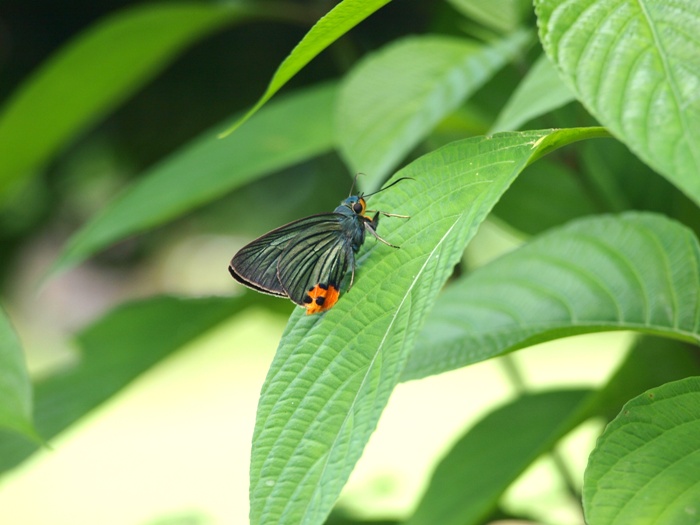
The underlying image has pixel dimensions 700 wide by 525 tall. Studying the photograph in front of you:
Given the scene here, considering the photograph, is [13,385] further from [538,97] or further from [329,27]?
[538,97]

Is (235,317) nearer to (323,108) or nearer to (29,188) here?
(323,108)

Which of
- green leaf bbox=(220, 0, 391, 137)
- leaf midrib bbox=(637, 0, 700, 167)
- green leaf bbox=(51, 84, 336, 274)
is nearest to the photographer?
leaf midrib bbox=(637, 0, 700, 167)

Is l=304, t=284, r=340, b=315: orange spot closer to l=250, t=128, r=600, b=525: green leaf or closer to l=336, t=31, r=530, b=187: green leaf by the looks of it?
l=250, t=128, r=600, b=525: green leaf

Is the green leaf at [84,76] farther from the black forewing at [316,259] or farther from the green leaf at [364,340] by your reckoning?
the green leaf at [364,340]

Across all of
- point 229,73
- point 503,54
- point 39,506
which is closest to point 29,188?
point 229,73

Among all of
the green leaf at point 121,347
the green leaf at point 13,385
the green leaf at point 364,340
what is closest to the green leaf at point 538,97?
the green leaf at point 364,340

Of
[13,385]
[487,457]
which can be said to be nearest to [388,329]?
[13,385]

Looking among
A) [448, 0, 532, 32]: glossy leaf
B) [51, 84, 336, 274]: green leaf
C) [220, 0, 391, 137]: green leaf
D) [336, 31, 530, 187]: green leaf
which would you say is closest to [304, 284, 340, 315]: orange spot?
[220, 0, 391, 137]: green leaf
